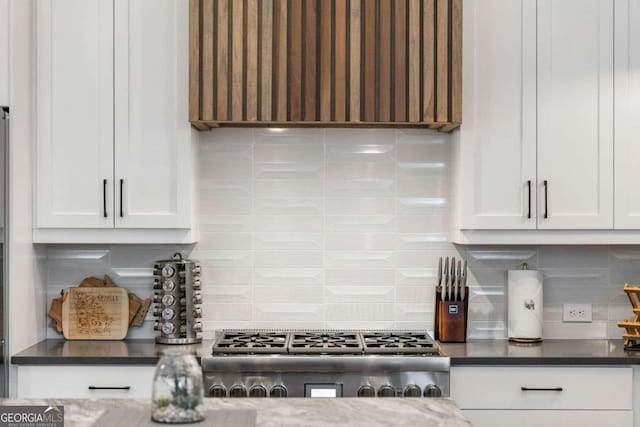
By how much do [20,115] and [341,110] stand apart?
133cm

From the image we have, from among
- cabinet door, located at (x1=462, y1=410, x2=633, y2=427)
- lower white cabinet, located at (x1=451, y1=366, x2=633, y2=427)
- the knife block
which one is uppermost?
the knife block

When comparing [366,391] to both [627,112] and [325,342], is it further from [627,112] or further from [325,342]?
[627,112]

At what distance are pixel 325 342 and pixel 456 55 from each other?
1336 mm

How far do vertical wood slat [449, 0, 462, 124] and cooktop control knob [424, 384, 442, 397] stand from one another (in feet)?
3.71

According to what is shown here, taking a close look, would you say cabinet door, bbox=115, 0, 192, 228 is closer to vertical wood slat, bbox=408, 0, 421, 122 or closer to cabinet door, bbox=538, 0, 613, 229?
vertical wood slat, bbox=408, 0, 421, 122

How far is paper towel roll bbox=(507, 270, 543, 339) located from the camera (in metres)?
3.80

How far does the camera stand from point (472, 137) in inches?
143

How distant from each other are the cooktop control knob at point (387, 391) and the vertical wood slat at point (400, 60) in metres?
1.13

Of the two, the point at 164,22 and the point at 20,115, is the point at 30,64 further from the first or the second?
the point at 164,22

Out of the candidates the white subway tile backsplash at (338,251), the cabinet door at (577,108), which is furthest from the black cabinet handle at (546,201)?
the white subway tile backsplash at (338,251)

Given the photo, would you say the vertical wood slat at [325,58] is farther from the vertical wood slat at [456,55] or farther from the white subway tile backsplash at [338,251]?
the vertical wood slat at [456,55]

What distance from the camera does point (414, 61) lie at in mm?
3578

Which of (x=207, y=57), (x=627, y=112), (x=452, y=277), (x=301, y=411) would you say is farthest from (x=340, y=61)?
(x=301, y=411)

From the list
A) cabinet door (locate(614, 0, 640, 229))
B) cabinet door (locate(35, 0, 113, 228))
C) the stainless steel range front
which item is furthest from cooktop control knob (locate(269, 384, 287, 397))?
cabinet door (locate(614, 0, 640, 229))
